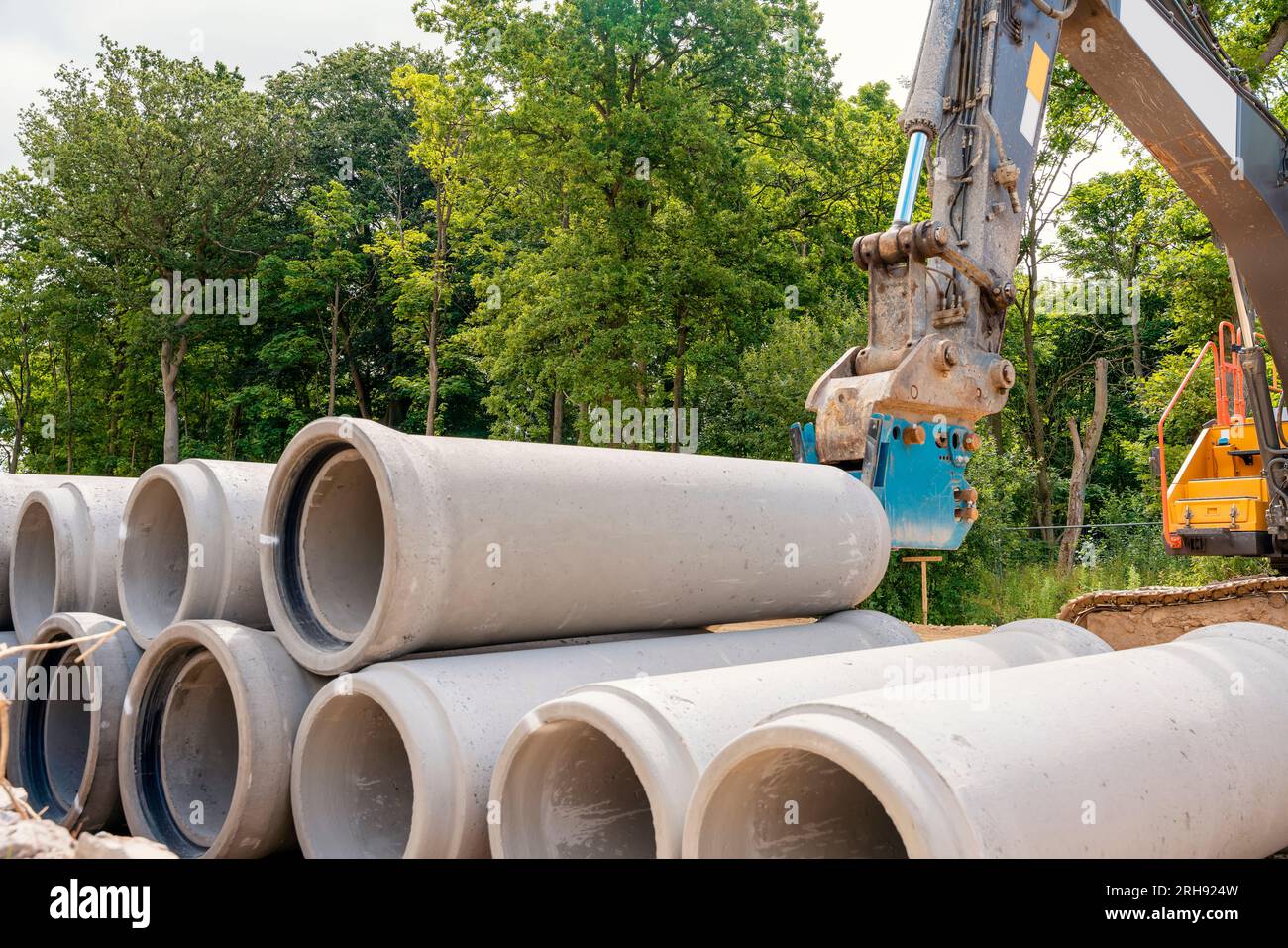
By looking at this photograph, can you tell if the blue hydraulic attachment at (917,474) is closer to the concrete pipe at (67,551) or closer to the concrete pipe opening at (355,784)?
the concrete pipe opening at (355,784)

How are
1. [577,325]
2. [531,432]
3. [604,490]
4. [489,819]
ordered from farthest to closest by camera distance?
[531,432], [577,325], [604,490], [489,819]

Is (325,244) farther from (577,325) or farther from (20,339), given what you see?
(577,325)

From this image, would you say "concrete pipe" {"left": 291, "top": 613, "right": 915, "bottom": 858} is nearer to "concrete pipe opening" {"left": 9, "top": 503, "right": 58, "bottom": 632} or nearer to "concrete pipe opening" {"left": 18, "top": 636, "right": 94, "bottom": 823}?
"concrete pipe opening" {"left": 18, "top": 636, "right": 94, "bottom": 823}

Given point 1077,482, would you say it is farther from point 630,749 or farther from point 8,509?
point 630,749

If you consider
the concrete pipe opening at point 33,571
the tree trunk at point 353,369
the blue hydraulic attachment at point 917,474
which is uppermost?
the tree trunk at point 353,369

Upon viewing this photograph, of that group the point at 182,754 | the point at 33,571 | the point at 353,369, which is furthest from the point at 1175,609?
the point at 353,369

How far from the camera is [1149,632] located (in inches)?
310

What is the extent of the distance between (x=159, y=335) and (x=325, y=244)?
18.1 feet

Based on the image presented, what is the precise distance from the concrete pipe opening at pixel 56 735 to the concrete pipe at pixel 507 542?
148 cm

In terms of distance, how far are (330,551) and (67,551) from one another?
1.79 meters

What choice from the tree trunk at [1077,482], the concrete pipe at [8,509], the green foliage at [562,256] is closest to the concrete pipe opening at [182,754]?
the concrete pipe at [8,509]

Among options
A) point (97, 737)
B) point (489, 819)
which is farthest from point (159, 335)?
point (489, 819)

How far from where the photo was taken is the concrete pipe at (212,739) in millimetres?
3598

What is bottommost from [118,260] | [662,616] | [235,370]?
[662,616]
